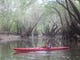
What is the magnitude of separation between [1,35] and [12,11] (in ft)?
21.5

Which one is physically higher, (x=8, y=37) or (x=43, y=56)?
(x=8, y=37)

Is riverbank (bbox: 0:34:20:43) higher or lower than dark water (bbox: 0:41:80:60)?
higher

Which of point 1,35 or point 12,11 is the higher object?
point 12,11

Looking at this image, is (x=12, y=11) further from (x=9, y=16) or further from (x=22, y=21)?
(x=22, y=21)

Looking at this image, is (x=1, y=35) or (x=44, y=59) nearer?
(x=44, y=59)

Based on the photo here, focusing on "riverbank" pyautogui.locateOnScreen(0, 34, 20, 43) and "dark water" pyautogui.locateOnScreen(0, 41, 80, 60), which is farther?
"riverbank" pyautogui.locateOnScreen(0, 34, 20, 43)

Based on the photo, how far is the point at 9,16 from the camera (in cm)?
4950

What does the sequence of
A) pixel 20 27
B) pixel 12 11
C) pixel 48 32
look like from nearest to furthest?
1. pixel 12 11
2. pixel 20 27
3. pixel 48 32

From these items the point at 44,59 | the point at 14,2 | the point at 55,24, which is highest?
the point at 14,2

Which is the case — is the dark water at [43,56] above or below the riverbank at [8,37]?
below

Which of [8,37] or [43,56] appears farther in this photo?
[8,37]

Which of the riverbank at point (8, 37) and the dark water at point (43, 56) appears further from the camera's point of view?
the riverbank at point (8, 37)

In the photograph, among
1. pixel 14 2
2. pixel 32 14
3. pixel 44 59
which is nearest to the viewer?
pixel 44 59

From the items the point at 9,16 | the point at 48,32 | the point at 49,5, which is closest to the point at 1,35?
the point at 9,16
